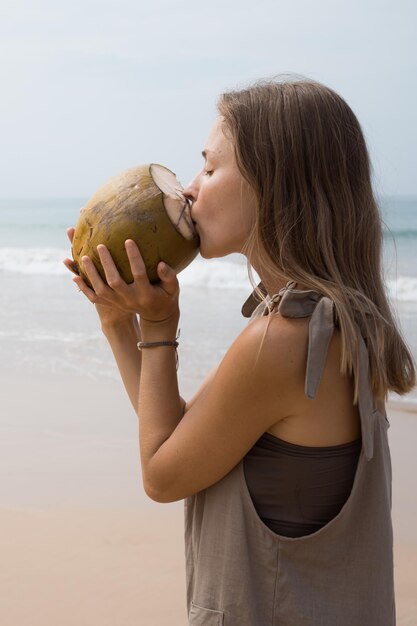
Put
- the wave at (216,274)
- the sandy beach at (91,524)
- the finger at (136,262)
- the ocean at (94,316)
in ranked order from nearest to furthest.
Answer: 1. the finger at (136,262)
2. the sandy beach at (91,524)
3. the ocean at (94,316)
4. the wave at (216,274)

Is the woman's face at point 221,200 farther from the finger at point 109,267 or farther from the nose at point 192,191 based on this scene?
the finger at point 109,267

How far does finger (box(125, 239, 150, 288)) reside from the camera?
1.65m

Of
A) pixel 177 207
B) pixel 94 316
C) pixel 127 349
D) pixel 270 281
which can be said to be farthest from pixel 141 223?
pixel 94 316

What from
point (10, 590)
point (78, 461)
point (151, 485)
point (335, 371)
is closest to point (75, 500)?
point (78, 461)

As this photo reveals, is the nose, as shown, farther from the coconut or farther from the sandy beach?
the sandy beach

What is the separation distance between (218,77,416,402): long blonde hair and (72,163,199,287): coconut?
7.0 inches

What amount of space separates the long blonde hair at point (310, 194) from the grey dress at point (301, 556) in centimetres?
8

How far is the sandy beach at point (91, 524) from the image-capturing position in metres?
3.21

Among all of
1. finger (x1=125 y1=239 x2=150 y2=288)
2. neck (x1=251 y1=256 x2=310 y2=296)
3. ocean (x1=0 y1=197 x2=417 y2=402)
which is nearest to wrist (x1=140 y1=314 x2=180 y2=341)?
finger (x1=125 y1=239 x2=150 y2=288)

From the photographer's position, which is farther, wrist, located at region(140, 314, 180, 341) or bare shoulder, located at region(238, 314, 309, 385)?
wrist, located at region(140, 314, 180, 341)

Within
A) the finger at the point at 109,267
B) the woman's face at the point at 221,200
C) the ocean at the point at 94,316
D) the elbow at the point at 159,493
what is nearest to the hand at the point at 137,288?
the finger at the point at 109,267

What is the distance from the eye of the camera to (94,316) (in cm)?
942

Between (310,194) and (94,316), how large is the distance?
800cm

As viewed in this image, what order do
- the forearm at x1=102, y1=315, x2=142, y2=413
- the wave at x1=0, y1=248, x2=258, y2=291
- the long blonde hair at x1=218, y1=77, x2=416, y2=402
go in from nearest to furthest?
the long blonde hair at x1=218, y1=77, x2=416, y2=402
the forearm at x1=102, y1=315, x2=142, y2=413
the wave at x1=0, y1=248, x2=258, y2=291
